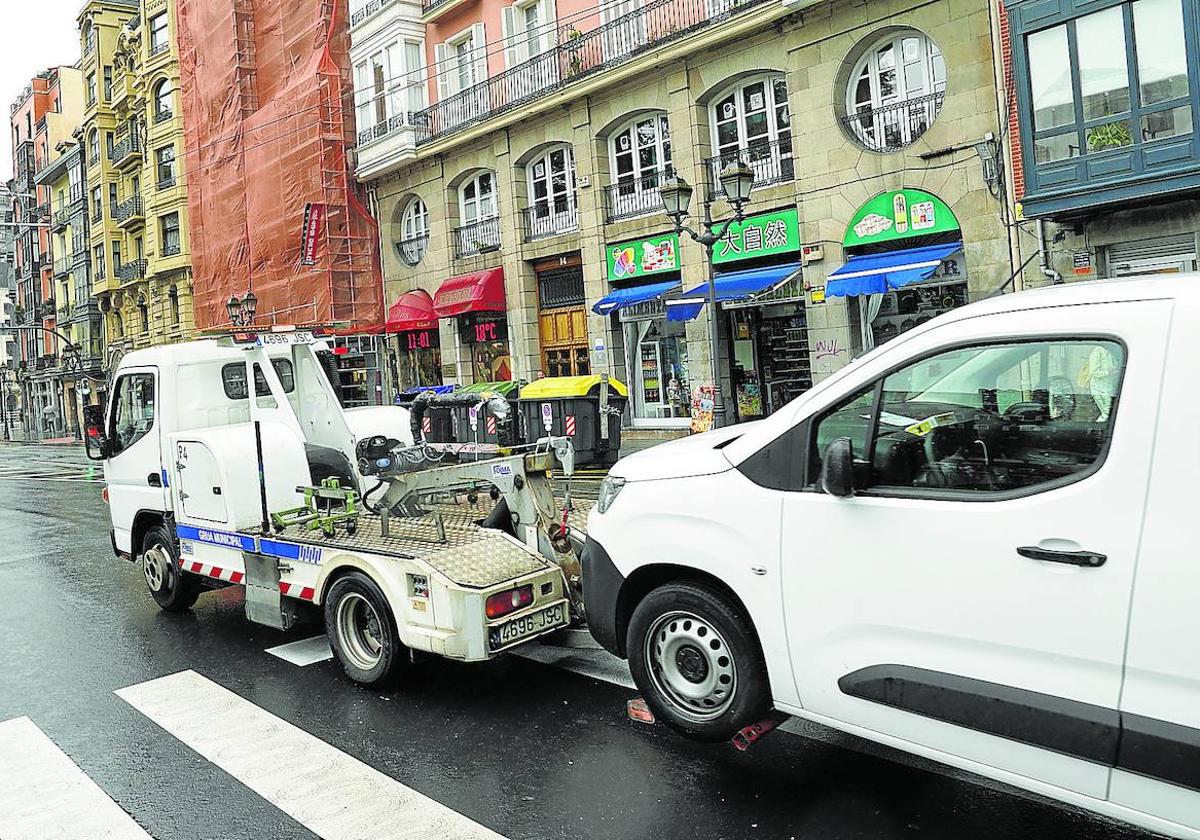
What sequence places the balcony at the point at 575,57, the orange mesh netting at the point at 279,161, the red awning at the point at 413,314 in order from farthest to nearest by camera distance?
the orange mesh netting at the point at 279,161, the red awning at the point at 413,314, the balcony at the point at 575,57

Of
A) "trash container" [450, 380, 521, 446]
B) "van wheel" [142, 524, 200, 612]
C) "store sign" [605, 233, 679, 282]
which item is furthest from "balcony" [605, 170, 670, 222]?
"van wheel" [142, 524, 200, 612]

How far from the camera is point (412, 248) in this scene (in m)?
Answer: 30.0

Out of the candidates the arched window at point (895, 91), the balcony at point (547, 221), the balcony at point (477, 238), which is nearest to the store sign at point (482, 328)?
the balcony at point (477, 238)

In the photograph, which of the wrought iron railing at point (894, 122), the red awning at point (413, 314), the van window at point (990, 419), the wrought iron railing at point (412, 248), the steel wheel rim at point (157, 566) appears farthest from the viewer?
the wrought iron railing at point (412, 248)

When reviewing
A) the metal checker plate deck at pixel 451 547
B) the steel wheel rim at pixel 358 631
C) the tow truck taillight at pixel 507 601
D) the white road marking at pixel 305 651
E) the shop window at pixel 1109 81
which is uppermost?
the shop window at pixel 1109 81

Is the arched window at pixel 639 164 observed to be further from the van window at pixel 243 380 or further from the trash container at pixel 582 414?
the van window at pixel 243 380

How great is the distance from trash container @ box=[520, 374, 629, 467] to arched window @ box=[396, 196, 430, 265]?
14.1 meters

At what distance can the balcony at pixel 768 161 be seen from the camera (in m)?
20.0

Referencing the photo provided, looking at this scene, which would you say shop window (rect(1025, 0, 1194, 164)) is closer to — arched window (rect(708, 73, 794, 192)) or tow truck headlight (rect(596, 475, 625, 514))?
arched window (rect(708, 73, 794, 192))

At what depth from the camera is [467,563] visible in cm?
545

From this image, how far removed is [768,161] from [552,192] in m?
6.86

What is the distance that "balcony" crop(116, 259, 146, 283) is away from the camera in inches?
1917

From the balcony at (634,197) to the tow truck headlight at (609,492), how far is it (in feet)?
59.2

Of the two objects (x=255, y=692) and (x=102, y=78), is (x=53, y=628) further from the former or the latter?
(x=102, y=78)
